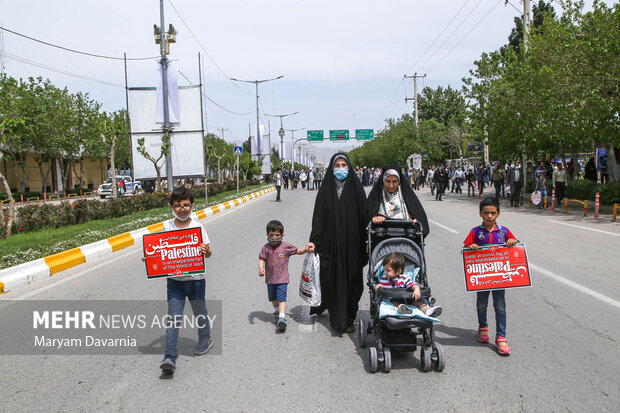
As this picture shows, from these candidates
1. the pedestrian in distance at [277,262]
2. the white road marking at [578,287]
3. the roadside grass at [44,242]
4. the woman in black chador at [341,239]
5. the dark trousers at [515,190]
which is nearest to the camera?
the woman in black chador at [341,239]

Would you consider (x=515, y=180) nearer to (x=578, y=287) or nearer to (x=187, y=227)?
(x=578, y=287)

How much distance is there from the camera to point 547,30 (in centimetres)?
1961

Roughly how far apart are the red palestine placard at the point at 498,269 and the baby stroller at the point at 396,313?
0.52 metres

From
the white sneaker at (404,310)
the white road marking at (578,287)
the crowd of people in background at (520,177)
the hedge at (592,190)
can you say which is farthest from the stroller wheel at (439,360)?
the hedge at (592,190)

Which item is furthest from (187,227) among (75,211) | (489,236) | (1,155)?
(75,211)

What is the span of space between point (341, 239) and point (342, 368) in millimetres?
1295

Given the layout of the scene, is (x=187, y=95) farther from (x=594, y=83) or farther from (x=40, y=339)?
(x=40, y=339)

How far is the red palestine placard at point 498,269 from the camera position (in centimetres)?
442

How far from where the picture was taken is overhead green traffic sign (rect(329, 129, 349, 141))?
66688 mm

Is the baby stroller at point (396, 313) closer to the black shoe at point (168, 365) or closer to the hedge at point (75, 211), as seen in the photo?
the black shoe at point (168, 365)

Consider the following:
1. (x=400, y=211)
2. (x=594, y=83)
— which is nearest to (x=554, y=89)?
(x=594, y=83)

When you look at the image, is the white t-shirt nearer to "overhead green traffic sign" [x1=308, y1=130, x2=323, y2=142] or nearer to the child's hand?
the child's hand

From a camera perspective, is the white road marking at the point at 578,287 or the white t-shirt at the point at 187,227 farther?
the white road marking at the point at 578,287

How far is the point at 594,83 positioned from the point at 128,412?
17.3 metres
